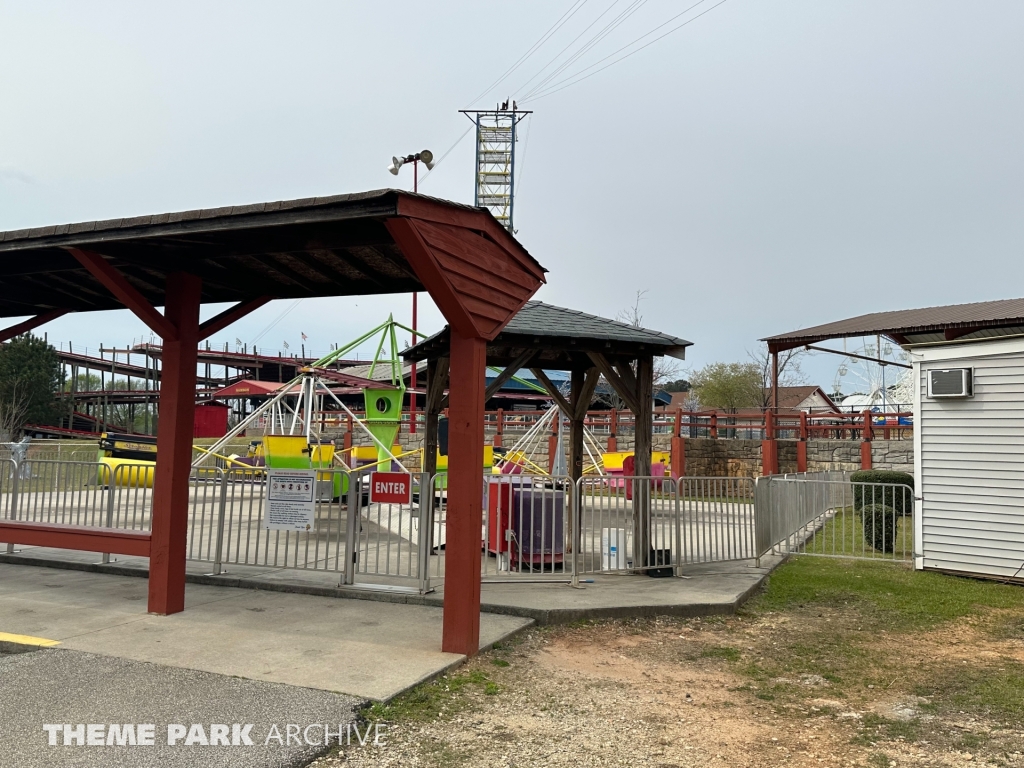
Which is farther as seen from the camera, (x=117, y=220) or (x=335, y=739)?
(x=117, y=220)

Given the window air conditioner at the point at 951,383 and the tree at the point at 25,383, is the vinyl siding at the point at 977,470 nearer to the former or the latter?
the window air conditioner at the point at 951,383

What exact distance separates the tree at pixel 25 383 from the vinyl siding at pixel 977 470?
49.9 metres

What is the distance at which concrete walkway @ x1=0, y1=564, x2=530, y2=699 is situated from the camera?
16.6 ft

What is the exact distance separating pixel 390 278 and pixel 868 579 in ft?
23.5

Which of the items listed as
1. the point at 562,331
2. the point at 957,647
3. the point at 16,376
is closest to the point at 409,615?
the point at 562,331

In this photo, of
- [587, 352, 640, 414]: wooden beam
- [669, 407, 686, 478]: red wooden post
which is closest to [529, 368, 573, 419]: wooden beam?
[587, 352, 640, 414]: wooden beam

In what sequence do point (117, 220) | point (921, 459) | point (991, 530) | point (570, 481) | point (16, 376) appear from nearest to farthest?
point (117, 220) < point (570, 481) < point (991, 530) < point (921, 459) < point (16, 376)

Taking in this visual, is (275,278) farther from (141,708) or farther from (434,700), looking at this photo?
(434,700)

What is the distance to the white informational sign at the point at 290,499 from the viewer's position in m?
7.89

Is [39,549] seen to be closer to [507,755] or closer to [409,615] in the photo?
[409,615]

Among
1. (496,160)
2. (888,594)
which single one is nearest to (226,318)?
(888,594)

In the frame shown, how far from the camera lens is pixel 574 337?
8656mm

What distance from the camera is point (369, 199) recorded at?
5059mm

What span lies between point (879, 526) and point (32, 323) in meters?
12.6
